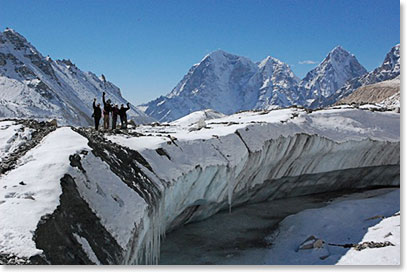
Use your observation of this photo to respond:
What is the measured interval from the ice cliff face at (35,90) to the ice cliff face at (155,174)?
130 ft

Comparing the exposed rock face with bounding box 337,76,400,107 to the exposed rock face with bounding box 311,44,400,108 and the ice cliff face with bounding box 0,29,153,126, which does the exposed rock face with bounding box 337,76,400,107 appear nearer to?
the ice cliff face with bounding box 0,29,153,126

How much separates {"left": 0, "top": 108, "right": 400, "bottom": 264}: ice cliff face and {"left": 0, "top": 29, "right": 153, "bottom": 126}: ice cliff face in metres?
39.6


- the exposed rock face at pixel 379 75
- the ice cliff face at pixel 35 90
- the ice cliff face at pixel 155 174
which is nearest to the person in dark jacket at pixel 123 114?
the ice cliff face at pixel 155 174

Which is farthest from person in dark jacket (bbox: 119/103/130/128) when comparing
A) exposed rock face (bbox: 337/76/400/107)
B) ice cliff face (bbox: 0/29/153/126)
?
exposed rock face (bbox: 337/76/400/107)

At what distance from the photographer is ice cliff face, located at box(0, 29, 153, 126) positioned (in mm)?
54625

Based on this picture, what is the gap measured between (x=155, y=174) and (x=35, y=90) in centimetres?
5832

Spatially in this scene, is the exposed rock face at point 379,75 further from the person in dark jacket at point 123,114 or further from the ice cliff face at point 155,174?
the person in dark jacket at point 123,114

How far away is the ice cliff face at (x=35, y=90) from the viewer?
5462 centimetres

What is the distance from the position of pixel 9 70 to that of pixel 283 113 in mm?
64150

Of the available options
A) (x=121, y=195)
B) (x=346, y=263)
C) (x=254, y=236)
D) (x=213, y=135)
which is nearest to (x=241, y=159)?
(x=213, y=135)

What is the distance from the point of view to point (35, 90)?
2429 inches

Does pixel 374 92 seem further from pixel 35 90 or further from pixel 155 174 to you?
pixel 155 174

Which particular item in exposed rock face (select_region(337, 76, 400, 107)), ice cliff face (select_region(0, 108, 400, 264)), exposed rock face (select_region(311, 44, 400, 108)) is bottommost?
ice cliff face (select_region(0, 108, 400, 264))

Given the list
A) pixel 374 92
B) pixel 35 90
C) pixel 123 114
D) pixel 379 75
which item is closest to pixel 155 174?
pixel 123 114
